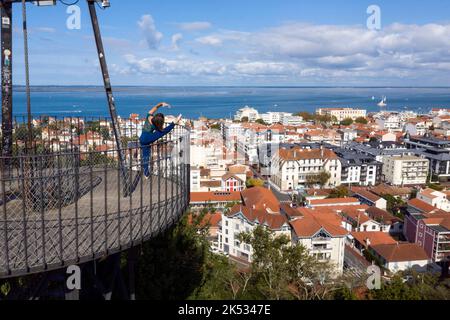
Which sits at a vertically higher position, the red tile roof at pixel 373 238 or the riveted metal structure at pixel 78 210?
the riveted metal structure at pixel 78 210

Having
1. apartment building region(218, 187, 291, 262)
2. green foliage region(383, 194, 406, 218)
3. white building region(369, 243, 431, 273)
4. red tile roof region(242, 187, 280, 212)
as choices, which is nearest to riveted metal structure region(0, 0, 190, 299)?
apartment building region(218, 187, 291, 262)

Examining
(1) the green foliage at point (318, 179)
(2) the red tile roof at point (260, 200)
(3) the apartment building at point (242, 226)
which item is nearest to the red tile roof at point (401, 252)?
(3) the apartment building at point (242, 226)

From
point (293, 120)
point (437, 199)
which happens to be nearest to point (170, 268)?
point (437, 199)

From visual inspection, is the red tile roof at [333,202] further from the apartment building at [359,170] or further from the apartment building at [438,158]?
the apartment building at [438,158]

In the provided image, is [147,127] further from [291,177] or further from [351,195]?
[291,177]

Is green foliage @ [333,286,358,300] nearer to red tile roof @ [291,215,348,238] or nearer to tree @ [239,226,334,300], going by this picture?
tree @ [239,226,334,300]

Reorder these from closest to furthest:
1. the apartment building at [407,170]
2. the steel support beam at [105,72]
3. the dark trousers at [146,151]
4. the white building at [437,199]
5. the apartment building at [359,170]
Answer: the steel support beam at [105,72] < the dark trousers at [146,151] < the white building at [437,199] < the apartment building at [407,170] < the apartment building at [359,170]
